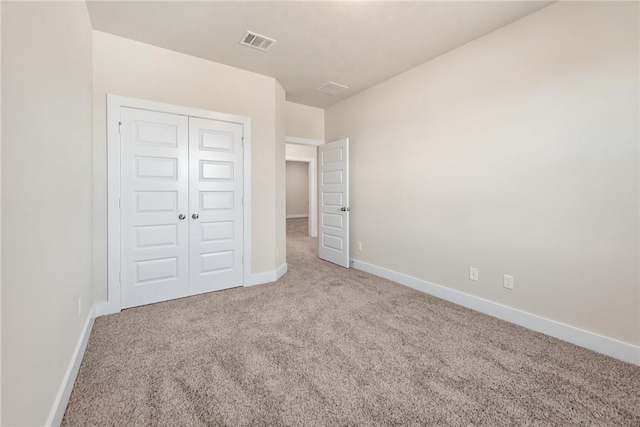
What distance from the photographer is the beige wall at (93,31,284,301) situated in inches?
106

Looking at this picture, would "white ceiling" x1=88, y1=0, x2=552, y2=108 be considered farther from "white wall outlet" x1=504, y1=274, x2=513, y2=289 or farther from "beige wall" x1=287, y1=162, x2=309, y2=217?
"beige wall" x1=287, y1=162, x2=309, y2=217

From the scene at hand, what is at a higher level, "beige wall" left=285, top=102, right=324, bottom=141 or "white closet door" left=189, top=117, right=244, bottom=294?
"beige wall" left=285, top=102, right=324, bottom=141

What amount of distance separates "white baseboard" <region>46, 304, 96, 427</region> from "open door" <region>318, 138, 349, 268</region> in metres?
3.26

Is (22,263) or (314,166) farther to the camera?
(314,166)

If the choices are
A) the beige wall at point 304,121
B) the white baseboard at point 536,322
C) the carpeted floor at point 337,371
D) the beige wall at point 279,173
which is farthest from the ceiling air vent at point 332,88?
the carpeted floor at point 337,371

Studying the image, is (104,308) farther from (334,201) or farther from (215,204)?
(334,201)

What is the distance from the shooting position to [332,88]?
4074 millimetres

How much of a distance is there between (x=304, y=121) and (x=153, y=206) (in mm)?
2880

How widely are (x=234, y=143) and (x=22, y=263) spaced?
2613 mm

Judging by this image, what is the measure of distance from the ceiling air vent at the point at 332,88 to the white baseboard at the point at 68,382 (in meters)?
3.83

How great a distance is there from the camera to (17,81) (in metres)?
1.02

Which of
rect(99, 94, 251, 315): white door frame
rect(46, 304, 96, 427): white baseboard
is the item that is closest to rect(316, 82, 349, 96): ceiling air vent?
rect(99, 94, 251, 315): white door frame

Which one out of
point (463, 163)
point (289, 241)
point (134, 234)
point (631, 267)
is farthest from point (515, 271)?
point (289, 241)

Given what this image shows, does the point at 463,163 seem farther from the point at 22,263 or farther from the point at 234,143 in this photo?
the point at 22,263
